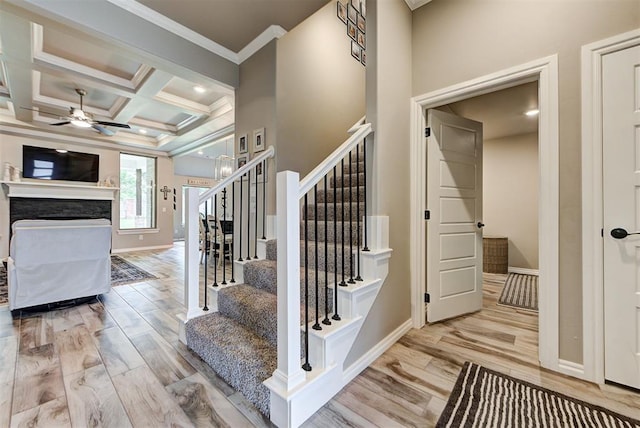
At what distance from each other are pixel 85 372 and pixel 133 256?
5.23 metres

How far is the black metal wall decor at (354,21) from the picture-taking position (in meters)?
3.21

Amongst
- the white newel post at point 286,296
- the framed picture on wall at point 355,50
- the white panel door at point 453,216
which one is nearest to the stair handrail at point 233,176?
the white newel post at point 286,296

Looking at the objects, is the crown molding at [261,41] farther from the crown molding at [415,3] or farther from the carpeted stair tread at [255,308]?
the carpeted stair tread at [255,308]

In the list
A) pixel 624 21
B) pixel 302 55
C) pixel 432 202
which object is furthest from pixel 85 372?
pixel 624 21

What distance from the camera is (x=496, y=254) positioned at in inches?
175

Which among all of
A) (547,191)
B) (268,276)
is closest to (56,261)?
(268,276)

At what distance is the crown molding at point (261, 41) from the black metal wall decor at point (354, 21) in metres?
0.92

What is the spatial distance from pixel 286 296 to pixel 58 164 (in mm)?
7351

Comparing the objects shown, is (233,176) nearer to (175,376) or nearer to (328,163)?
(328,163)

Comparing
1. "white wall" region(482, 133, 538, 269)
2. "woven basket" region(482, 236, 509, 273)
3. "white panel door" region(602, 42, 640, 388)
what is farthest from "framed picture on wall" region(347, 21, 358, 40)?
"woven basket" region(482, 236, 509, 273)

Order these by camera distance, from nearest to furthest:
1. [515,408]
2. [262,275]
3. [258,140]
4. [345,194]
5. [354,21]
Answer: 1. [515,408]
2. [262,275]
3. [345,194]
4. [258,140]
5. [354,21]

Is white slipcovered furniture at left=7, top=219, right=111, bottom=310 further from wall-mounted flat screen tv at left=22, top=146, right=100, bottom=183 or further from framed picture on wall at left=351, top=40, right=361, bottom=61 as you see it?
wall-mounted flat screen tv at left=22, top=146, right=100, bottom=183

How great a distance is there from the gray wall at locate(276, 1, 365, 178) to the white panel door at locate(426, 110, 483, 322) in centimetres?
130

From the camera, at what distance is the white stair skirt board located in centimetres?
125
